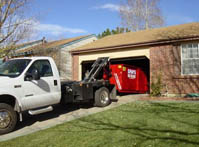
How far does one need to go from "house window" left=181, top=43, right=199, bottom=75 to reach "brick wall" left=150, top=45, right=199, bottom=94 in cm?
27

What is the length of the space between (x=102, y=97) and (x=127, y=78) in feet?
9.72

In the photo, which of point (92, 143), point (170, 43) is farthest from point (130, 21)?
point (92, 143)

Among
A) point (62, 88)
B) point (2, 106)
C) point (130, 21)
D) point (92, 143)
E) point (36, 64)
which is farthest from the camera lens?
point (130, 21)

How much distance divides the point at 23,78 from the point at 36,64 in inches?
29.7

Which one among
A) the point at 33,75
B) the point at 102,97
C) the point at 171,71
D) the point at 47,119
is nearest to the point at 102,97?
the point at 102,97

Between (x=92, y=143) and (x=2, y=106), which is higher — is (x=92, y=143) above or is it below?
below

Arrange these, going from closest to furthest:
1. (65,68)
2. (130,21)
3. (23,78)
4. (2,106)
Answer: (2,106) → (23,78) → (65,68) → (130,21)

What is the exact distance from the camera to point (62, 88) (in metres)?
8.21

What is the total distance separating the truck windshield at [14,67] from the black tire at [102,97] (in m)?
3.62

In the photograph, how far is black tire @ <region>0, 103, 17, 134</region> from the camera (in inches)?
239

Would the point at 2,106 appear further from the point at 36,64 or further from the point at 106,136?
the point at 106,136

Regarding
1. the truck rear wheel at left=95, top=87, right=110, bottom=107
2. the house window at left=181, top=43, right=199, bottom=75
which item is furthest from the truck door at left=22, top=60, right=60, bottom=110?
the house window at left=181, top=43, right=199, bottom=75

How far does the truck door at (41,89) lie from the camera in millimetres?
6672

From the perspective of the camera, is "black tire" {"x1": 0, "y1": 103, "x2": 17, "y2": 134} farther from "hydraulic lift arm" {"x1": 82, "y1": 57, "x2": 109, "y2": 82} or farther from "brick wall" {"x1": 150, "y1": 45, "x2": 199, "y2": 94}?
"brick wall" {"x1": 150, "y1": 45, "x2": 199, "y2": 94}
